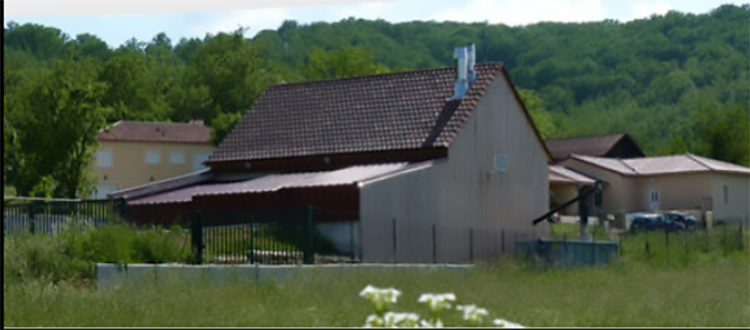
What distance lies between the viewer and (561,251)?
23.1 m

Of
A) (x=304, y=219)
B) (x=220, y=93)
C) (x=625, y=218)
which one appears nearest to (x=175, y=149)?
(x=220, y=93)

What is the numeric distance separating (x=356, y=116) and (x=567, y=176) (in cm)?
1686

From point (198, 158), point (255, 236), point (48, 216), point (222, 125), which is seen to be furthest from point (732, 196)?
point (48, 216)

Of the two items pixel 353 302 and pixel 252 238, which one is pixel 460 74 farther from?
pixel 353 302

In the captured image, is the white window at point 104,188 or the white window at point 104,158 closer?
the white window at point 104,188

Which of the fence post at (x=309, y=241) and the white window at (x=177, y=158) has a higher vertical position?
the white window at (x=177, y=158)

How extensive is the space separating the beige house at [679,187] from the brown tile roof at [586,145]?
7.97m

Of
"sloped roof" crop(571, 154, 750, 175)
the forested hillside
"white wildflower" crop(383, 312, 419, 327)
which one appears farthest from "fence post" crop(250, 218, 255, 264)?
"sloped roof" crop(571, 154, 750, 175)

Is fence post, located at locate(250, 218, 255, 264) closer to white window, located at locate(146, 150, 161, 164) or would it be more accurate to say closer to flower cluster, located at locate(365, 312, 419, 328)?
flower cluster, located at locate(365, 312, 419, 328)

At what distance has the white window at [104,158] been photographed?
3672 cm

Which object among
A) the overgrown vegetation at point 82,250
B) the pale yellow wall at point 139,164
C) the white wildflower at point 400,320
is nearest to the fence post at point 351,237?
the overgrown vegetation at point 82,250

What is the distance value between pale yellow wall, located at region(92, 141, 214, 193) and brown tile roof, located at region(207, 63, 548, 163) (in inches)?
457

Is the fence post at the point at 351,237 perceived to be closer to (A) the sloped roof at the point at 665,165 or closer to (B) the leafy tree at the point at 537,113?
(A) the sloped roof at the point at 665,165

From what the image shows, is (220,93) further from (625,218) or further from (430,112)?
(430,112)
